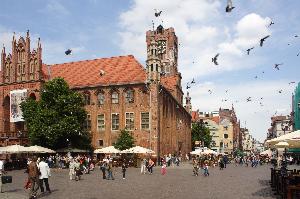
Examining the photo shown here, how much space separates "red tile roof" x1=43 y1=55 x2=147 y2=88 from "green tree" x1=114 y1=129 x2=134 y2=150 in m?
7.19

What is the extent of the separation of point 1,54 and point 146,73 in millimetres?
19845

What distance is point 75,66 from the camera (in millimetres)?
61844

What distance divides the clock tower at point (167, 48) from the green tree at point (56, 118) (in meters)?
40.0

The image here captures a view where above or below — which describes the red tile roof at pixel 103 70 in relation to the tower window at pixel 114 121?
above

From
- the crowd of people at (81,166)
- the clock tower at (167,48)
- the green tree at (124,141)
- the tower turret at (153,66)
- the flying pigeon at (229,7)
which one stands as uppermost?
the clock tower at (167,48)

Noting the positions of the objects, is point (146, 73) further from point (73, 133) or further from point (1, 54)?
point (1, 54)

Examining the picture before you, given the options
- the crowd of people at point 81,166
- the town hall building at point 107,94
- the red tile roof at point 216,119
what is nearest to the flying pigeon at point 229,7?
the crowd of people at point 81,166

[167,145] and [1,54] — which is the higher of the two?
[1,54]

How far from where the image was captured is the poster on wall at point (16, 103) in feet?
175

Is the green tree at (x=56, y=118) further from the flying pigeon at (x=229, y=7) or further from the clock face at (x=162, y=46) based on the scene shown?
the clock face at (x=162, y=46)

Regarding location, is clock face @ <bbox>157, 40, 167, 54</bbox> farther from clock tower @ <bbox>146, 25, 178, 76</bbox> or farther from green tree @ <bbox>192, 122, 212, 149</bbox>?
green tree @ <bbox>192, 122, 212, 149</bbox>

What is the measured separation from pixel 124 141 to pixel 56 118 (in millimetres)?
8408

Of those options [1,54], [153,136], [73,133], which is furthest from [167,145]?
[1,54]

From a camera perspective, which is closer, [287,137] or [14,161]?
[287,137]
